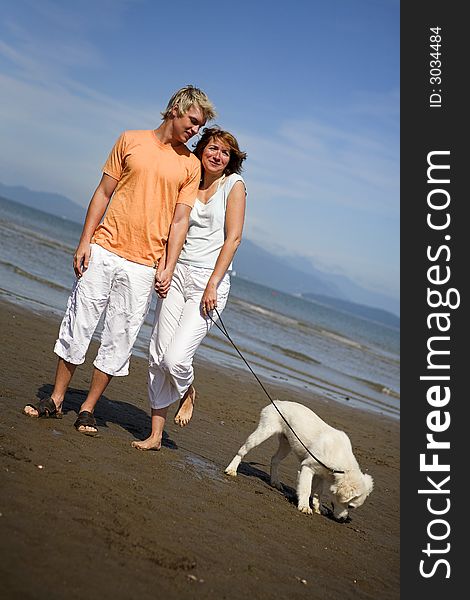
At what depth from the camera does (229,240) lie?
5762mm

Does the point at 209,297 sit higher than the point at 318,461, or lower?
higher

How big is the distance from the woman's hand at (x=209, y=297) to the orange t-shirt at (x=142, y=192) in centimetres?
54

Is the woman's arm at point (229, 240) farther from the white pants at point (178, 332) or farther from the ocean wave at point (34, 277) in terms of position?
the ocean wave at point (34, 277)

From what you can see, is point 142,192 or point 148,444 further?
point 148,444

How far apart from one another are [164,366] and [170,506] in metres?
1.38

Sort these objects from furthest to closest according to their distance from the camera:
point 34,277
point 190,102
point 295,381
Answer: point 34,277, point 295,381, point 190,102

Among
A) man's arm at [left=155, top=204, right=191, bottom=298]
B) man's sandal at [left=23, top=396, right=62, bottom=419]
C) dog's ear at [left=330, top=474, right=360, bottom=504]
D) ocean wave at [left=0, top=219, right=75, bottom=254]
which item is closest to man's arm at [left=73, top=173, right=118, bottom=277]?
man's arm at [left=155, top=204, right=191, bottom=298]

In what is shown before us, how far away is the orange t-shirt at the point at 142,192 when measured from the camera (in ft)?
18.2

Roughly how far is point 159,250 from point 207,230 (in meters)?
0.46

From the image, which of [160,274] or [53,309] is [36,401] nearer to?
[160,274]

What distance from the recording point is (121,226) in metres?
5.63

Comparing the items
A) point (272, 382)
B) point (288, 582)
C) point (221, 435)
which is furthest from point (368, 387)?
point (288, 582)

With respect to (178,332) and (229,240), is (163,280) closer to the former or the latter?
(178,332)

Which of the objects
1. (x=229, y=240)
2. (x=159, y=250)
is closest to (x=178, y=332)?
(x=159, y=250)
